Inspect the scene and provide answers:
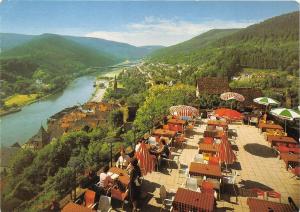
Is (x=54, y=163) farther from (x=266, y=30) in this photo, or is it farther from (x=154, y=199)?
(x=266, y=30)

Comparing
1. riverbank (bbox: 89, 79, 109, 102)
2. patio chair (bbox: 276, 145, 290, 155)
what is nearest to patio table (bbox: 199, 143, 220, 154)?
patio chair (bbox: 276, 145, 290, 155)

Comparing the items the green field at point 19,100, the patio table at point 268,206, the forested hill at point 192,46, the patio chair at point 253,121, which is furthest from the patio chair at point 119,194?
the forested hill at point 192,46

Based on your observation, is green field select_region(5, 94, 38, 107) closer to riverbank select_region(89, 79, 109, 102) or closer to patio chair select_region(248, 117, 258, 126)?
riverbank select_region(89, 79, 109, 102)

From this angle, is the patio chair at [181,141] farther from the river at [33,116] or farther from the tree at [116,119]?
the river at [33,116]

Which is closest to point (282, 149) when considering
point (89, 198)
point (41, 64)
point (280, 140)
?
point (280, 140)

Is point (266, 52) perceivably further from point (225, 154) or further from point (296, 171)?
point (225, 154)

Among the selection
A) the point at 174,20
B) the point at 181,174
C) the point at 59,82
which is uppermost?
the point at 174,20

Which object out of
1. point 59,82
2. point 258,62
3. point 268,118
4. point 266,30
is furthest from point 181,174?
point 266,30

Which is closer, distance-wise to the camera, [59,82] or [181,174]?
[181,174]
